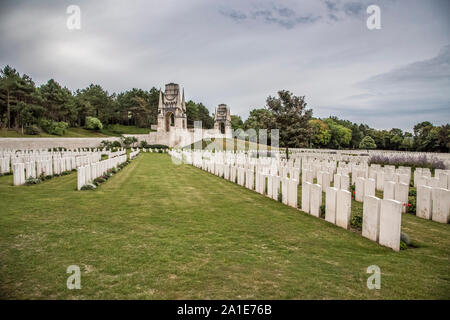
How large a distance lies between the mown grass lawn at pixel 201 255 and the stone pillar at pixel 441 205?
1.09ft

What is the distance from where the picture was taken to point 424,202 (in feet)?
22.9

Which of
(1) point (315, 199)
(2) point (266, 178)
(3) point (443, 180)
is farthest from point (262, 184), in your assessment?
(3) point (443, 180)

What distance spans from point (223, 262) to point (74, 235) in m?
3.01

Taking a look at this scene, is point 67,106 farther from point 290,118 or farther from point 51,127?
point 290,118

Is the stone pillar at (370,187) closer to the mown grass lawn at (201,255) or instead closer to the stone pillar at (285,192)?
the mown grass lawn at (201,255)

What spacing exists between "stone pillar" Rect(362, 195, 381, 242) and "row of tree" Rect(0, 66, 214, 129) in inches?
2146

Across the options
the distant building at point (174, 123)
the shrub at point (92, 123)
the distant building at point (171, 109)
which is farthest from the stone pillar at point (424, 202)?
the shrub at point (92, 123)

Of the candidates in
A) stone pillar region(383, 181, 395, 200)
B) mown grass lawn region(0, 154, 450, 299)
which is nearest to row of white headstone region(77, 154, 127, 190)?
mown grass lawn region(0, 154, 450, 299)

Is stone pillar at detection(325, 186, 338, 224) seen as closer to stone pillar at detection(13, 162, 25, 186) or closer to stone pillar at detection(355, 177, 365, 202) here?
stone pillar at detection(355, 177, 365, 202)

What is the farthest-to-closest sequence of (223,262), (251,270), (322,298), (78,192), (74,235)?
(78,192), (74,235), (223,262), (251,270), (322,298)

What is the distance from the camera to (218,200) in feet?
29.4

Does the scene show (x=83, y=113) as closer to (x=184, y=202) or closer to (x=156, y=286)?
(x=184, y=202)

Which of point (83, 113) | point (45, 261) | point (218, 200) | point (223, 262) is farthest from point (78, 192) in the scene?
point (83, 113)

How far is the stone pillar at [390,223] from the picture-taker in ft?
15.6
